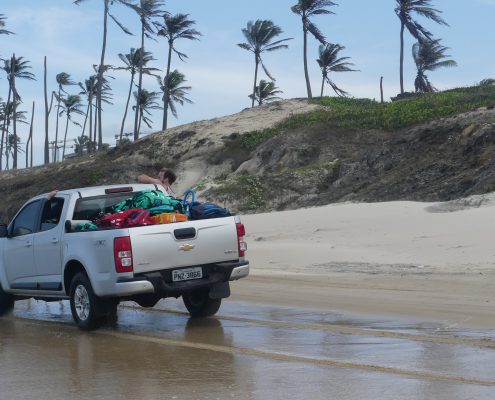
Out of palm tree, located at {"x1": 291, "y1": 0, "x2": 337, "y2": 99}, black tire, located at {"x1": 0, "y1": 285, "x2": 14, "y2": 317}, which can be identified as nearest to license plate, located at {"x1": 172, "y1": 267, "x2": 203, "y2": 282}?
black tire, located at {"x1": 0, "y1": 285, "x2": 14, "y2": 317}

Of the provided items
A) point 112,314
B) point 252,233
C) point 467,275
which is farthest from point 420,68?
point 112,314

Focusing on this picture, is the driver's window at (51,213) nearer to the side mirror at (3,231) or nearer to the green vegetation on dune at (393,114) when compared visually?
the side mirror at (3,231)

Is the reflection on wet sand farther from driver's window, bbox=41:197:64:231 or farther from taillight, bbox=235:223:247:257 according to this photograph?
driver's window, bbox=41:197:64:231

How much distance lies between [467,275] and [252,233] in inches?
434

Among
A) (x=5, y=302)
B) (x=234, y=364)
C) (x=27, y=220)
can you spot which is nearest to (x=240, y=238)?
(x=234, y=364)

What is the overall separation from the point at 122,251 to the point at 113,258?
146mm

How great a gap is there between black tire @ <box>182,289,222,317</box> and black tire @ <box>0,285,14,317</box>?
2.78 m

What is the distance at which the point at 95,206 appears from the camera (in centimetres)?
1205

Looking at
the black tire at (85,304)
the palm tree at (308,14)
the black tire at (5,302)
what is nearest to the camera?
the black tire at (85,304)

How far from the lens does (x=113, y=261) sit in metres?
10.5

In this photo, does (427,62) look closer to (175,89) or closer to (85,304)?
(175,89)

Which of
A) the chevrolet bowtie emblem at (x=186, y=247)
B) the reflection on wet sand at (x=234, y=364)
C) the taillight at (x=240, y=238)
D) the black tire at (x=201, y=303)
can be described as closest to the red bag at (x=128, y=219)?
the chevrolet bowtie emblem at (x=186, y=247)

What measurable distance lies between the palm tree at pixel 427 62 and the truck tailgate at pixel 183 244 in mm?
61521

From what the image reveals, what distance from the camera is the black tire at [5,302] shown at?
13305 millimetres
